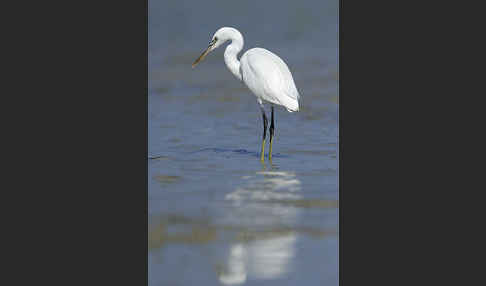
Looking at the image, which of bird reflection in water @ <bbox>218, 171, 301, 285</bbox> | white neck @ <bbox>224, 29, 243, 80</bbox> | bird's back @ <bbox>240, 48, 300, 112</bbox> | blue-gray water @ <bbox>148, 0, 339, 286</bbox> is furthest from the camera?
white neck @ <bbox>224, 29, 243, 80</bbox>

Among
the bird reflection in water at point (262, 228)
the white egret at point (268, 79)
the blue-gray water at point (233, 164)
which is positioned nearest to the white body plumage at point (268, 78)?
the white egret at point (268, 79)

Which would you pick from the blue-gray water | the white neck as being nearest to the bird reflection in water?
the blue-gray water

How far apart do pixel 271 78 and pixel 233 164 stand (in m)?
1.11

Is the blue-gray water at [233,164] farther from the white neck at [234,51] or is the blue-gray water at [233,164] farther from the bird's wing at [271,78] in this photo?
the white neck at [234,51]

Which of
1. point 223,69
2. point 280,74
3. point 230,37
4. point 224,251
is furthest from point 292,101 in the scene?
point 223,69

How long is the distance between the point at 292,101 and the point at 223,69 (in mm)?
6240

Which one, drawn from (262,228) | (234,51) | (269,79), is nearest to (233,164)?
(269,79)

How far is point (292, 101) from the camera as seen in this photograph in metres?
8.41

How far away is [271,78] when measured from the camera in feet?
27.8

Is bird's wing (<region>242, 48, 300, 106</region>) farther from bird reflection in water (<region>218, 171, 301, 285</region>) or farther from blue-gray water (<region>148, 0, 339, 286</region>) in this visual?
bird reflection in water (<region>218, 171, 301, 285</region>)

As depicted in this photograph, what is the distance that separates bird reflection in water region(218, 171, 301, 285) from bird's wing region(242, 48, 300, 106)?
126 centimetres

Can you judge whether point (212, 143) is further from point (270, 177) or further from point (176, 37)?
point (176, 37)

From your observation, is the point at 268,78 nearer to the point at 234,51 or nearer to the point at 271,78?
the point at 271,78

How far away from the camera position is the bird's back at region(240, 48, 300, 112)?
8.43 m
